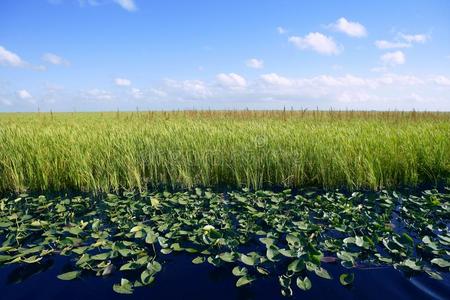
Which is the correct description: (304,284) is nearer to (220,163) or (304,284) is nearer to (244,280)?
(244,280)

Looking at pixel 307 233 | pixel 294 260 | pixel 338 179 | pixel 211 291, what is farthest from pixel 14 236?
pixel 338 179

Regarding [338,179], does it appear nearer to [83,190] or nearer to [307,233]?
[307,233]

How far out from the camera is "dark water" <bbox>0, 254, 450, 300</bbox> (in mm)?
1975

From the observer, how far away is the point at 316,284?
6.86 ft

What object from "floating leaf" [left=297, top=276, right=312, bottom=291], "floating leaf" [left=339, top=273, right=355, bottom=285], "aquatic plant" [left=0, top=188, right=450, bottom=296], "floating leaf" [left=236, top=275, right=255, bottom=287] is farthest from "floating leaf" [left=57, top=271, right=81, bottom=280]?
"floating leaf" [left=339, top=273, right=355, bottom=285]

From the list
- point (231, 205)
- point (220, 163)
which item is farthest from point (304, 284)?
point (220, 163)

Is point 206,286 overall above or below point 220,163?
below

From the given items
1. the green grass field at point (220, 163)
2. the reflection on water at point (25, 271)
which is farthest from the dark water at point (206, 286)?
the green grass field at point (220, 163)

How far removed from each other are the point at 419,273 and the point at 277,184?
7.43ft

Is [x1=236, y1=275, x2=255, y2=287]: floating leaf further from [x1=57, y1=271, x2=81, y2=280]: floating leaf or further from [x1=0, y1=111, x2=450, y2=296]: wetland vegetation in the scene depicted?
[x1=57, y1=271, x2=81, y2=280]: floating leaf

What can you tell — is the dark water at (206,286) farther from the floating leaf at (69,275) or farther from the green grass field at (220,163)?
the green grass field at (220,163)

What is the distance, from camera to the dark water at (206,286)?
1.97m

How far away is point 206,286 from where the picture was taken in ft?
6.84

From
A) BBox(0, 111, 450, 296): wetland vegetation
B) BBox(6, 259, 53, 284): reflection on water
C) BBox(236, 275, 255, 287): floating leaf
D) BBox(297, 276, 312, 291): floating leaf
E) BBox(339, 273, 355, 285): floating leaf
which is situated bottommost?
BBox(6, 259, 53, 284): reflection on water
